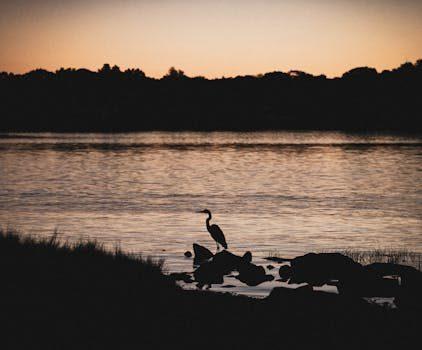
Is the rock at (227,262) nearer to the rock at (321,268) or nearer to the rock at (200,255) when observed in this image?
the rock at (321,268)

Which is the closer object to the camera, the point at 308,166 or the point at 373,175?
the point at 373,175

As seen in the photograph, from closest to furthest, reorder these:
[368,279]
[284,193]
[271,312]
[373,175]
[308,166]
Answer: [271,312] → [368,279] → [284,193] → [373,175] → [308,166]

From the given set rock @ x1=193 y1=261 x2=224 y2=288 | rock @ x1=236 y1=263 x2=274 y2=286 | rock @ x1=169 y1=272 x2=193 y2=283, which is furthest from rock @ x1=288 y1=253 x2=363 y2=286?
rock @ x1=169 y1=272 x2=193 y2=283

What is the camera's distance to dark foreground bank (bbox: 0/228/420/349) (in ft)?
44.0

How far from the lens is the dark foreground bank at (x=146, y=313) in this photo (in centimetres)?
1341

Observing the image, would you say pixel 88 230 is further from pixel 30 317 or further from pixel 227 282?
pixel 30 317

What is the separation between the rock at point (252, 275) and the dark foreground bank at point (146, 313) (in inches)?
129

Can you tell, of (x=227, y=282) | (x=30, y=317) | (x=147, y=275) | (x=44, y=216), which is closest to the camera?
(x=30, y=317)

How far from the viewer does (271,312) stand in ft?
52.4

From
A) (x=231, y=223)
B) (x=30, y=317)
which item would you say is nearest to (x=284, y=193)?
(x=231, y=223)

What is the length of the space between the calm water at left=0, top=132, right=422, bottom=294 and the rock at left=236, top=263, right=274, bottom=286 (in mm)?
585

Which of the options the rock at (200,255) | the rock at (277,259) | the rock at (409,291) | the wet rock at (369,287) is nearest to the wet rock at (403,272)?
the rock at (409,291)

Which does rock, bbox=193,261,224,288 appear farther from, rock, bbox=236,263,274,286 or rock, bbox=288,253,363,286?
rock, bbox=288,253,363,286

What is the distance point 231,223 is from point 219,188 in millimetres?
23105
